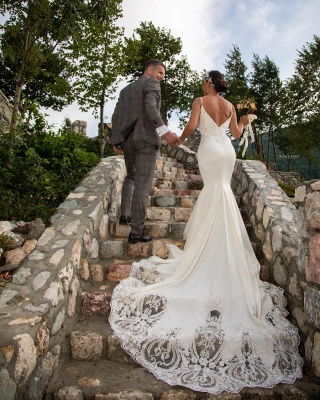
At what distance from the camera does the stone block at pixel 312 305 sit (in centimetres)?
212

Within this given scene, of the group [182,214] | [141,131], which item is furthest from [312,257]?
[182,214]

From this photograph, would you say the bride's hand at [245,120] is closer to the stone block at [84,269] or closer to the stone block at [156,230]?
the stone block at [156,230]

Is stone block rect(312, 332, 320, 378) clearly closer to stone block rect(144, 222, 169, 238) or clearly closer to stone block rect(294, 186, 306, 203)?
stone block rect(294, 186, 306, 203)

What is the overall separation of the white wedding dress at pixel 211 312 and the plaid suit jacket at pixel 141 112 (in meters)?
0.68

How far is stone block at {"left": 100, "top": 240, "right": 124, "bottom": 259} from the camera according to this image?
3476 mm

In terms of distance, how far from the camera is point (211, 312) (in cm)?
254

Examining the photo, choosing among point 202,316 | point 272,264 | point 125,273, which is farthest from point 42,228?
point 272,264

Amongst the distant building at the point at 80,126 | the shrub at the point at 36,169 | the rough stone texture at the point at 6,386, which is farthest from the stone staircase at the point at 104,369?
the distant building at the point at 80,126

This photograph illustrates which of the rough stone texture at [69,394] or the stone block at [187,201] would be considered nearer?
the rough stone texture at [69,394]

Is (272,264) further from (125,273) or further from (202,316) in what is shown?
(125,273)

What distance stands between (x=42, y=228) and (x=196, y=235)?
1.72 meters

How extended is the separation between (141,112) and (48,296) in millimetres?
2114

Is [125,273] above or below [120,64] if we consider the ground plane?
below

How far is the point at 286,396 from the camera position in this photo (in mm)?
2072
